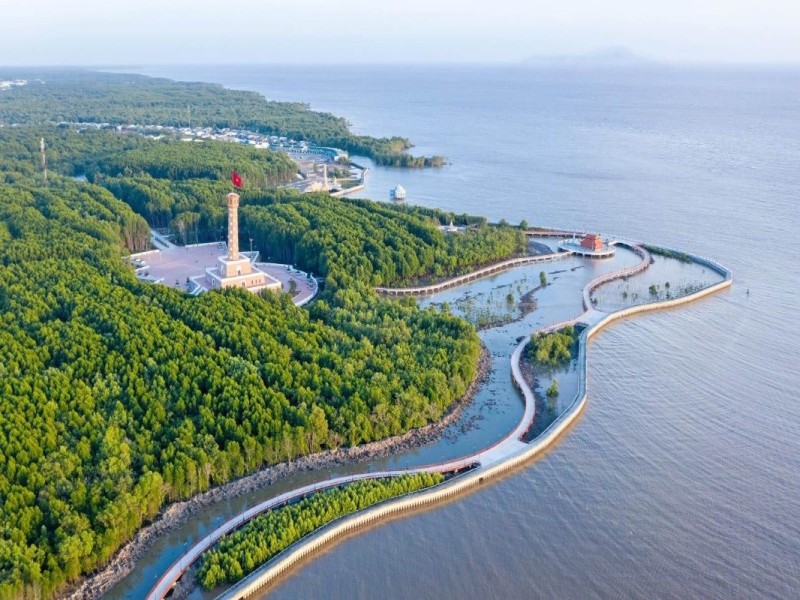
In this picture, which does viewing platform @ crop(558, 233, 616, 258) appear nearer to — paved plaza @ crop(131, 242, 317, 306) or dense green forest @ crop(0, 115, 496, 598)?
dense green forest @ crop(0, 115, 496, 598)

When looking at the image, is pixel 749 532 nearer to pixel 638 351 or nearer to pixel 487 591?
pixel 487 591

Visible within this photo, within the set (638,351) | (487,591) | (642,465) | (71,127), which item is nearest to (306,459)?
(487,591)

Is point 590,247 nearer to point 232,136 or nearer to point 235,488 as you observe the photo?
point 235,488

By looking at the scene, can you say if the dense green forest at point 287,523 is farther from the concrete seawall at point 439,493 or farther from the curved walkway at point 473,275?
the curved walkway at point 473,275

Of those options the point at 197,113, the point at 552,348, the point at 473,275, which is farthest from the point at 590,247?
the point at 197,113

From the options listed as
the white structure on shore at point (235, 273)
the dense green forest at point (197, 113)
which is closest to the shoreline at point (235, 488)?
the white structure on shore at point (235, 273)
